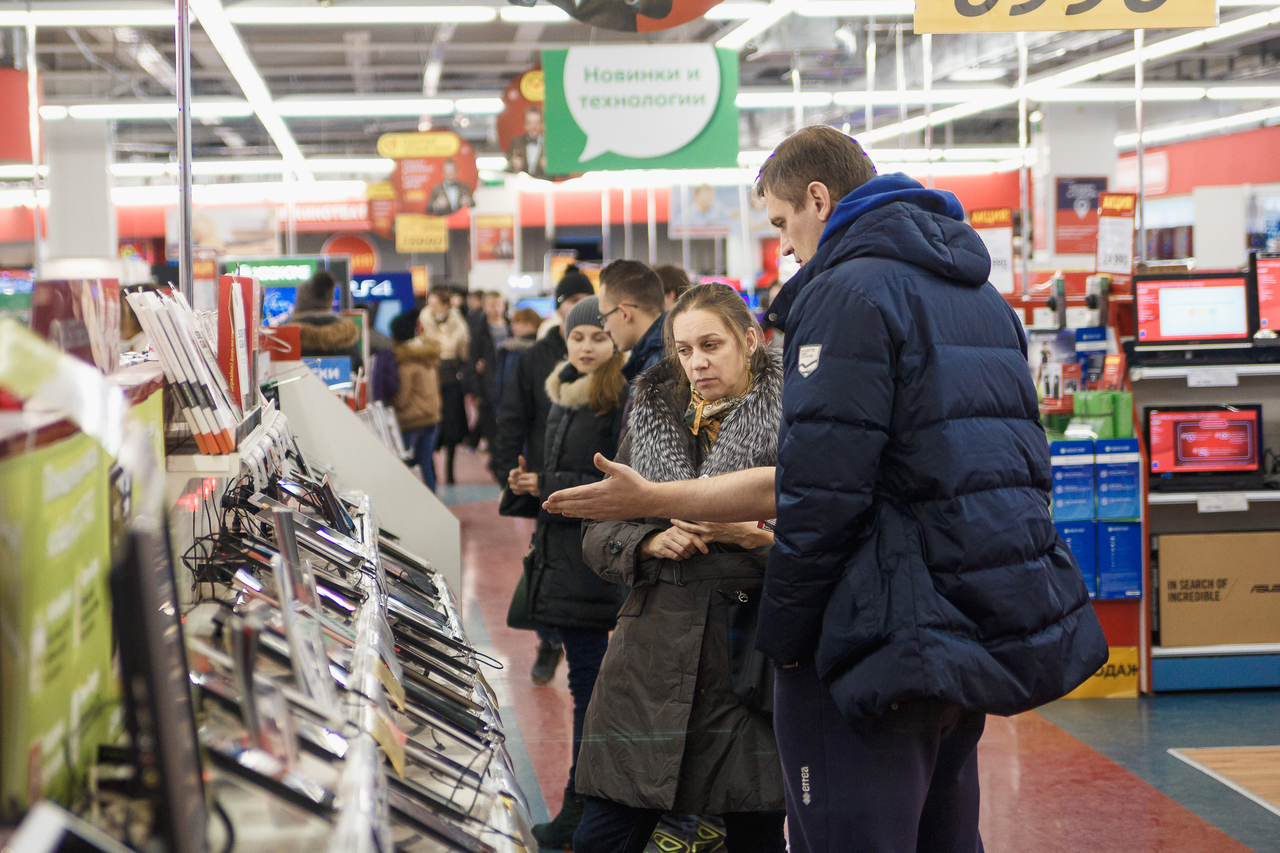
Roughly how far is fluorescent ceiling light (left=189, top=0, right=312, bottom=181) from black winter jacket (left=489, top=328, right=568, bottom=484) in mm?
4213

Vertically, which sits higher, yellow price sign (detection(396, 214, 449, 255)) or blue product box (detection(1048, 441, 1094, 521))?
yellow price sign (detection(396, 214, 449, 255))

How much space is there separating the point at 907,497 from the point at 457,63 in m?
15.9

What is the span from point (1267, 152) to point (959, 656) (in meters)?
17.6

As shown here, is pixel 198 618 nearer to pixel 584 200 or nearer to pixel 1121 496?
pixel 1121 496

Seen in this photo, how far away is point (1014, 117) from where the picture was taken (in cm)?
2058

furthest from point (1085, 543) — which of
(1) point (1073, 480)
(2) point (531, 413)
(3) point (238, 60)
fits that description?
(3) point (238, 60)

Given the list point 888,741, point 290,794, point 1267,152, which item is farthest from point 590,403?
point 1267,152

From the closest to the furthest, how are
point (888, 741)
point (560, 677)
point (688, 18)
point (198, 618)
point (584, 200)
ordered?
point (198, 618) → point (888, 741) → point (688, 18) → point (560, 677) → point (584, 200)

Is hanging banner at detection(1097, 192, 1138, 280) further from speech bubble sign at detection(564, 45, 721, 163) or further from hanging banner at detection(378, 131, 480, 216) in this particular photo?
hanging banner at detection(378, 131, 480, 216)

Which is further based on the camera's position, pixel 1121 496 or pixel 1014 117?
pixel 1014 117

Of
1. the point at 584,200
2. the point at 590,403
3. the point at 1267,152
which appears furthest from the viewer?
the point at 584,200

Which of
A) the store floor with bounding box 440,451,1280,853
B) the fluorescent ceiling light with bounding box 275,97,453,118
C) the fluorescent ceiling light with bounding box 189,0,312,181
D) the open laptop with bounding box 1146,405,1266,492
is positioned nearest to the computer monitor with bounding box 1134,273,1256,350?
the open laptop with bounding box 1146,405,1266,492

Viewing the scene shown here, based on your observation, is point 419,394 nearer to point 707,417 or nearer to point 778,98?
point 778,98

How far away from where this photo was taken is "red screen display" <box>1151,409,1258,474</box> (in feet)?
15.8
